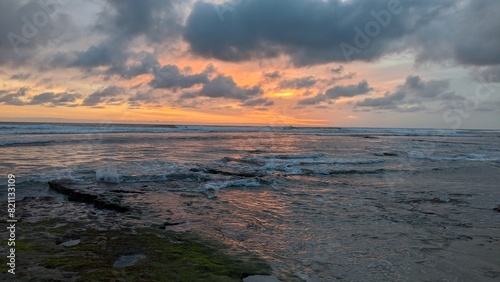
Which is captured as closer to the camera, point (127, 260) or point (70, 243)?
point (127, 260)

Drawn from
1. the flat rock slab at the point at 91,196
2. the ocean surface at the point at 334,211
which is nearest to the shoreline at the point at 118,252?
the ocean surface at the point at 334,211

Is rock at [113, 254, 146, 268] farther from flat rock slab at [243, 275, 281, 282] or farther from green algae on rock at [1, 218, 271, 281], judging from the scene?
flat rock slab at [243, 275, 281, 282]

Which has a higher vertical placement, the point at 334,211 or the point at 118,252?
the point at 118,252

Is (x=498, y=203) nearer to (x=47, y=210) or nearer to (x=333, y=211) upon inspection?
(x=333, y=211)

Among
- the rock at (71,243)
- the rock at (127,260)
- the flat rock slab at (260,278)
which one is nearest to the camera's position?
the flat rock slab at (260,278)

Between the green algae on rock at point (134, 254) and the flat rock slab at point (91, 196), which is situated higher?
the green algae on rock at point (134, 254)

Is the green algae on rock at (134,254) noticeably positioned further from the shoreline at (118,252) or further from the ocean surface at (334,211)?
the ocean surface at (334,211)

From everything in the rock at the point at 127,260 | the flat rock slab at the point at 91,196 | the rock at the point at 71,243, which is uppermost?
the rock at the point at 127,260

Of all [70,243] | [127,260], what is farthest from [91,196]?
[127,260]

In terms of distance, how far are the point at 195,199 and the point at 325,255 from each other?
5746mm

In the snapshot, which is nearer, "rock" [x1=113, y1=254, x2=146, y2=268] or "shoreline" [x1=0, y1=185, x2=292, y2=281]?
"shoreline" [x1=0, y1=185, x2=292, y2=281]

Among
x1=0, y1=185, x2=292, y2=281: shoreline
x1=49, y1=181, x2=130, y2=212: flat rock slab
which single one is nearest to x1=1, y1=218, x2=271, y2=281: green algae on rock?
x1=0, y1=185, x2=292, y2=281: shoreline

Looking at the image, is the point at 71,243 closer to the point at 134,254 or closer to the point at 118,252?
the point at 118,252

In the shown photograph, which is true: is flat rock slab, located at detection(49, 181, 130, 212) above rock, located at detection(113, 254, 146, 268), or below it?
below
